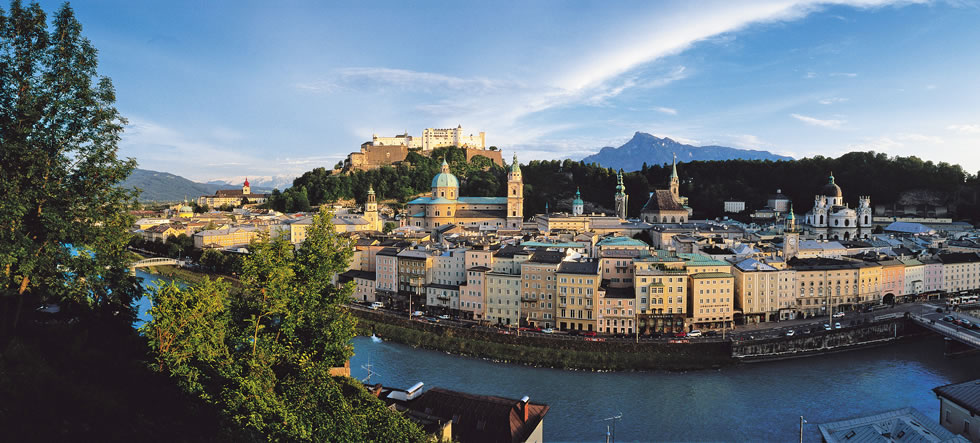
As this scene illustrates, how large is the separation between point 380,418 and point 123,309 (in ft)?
11.7

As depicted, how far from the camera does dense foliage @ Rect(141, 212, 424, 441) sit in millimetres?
6273

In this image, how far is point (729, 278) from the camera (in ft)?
72.3

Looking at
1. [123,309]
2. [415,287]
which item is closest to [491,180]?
[415,287]

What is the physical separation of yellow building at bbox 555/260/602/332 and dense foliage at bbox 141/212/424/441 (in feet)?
45.9

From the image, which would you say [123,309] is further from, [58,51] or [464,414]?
[464,414]

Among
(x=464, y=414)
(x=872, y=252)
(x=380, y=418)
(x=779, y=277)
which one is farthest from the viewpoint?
(x=872, y=252)

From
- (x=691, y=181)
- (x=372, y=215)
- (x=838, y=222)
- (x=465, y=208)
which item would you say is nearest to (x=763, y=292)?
(x=838, y=222)

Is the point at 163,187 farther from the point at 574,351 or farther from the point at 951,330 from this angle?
the point at 951,330

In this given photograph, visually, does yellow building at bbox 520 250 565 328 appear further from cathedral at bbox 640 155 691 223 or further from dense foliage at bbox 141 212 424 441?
cathedral at bbox 640 155 691 223

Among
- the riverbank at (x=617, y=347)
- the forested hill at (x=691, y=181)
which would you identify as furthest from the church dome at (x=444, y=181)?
the riverbank at (x=617, y=347)

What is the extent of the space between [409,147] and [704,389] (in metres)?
52.9

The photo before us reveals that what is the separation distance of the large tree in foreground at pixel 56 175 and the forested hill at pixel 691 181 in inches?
1816

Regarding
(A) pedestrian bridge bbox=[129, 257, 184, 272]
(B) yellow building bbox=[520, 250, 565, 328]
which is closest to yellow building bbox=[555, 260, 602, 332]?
(B) yellow building bbox=[520, 250, 565, 328]

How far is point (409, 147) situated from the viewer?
65.6 meters
